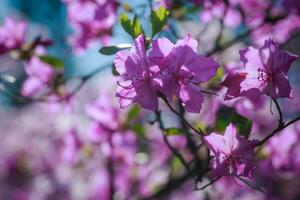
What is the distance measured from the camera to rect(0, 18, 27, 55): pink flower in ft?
5.36

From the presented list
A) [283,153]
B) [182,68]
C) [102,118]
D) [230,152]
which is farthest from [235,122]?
[102,118]

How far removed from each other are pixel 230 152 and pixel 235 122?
0.13 metres

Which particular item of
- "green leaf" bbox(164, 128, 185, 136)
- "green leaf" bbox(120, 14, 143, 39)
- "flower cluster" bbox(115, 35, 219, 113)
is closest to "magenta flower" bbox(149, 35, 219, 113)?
"flower cluster" bbox(115, 35, 219, 113)

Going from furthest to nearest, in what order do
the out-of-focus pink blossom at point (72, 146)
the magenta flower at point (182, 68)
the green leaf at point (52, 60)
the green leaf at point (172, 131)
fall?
1. the out-of-focus pink blossom at point (72, 146)
2. the green leaf at point (52, 60)
3. the green leaf at point (172, 131)
4. the magenta flower at point (182, 68)

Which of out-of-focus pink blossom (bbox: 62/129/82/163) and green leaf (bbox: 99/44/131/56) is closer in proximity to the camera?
green leaf (bbox: 99/44/131/56)

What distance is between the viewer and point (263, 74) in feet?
3.22

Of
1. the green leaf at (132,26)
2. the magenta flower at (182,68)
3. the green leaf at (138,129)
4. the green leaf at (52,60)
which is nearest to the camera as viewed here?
the magenta flower at (182,68)

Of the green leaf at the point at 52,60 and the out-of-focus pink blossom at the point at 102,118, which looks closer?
the green leaf at the point at 52,60

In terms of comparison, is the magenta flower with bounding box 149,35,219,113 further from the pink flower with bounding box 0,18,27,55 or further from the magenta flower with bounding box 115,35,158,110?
the pink flower with bounding box 0,18,27,55

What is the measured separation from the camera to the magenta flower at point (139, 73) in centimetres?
96

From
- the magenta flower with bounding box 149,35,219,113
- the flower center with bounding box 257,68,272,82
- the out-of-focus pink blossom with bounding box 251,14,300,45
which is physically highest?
the out-of-focus pink blossom with bounding box 251,14,300,45

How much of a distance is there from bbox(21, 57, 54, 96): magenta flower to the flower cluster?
782mm

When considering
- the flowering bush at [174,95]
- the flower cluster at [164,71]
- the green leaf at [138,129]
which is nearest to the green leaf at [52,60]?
the flowering bush at [174,95]

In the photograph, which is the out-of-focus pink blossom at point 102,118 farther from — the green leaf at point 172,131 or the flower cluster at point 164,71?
the flower cluster at point 164,71
